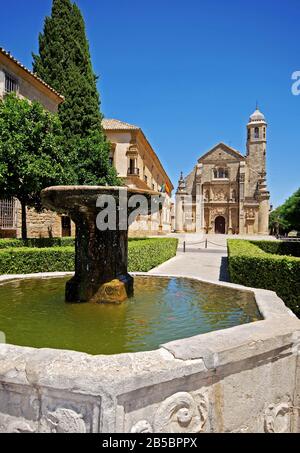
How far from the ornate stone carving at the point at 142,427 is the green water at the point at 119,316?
2.69ft

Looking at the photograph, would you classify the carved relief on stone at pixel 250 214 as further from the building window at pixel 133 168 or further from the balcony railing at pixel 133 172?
the building window at pixel 133 168

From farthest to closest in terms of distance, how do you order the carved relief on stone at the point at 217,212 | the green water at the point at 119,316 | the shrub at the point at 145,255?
the carved relief on stone at the point at 217,212 < the shrub at the point at 145,255 < the green water at the point at 119,316

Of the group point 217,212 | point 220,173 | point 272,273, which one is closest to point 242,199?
point 217,212

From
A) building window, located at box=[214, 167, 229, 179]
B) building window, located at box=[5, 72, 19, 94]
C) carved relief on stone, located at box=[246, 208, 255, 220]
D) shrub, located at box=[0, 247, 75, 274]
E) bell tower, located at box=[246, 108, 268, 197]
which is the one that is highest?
bell tower, located at box=[246, 108, 268, 197]

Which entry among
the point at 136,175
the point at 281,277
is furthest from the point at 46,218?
the point at 281,277

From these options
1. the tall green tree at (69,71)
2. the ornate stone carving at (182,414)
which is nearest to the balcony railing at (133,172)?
the tall green tree at (69,71)

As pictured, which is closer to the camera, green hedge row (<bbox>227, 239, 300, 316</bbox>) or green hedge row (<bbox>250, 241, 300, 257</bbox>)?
green hedge row (<bbox>227, 239, 300, 316</bbox>)

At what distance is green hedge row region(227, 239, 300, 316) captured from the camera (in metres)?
6.45

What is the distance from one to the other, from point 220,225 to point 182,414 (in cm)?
4540

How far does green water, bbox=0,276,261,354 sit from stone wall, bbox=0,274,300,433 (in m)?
0.72

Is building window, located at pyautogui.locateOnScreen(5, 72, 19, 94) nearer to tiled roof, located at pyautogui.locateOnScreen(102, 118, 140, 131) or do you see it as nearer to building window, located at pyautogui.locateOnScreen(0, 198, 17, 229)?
building window, located at pyautogui.locateOnScreen(0, 198, 17, 229)

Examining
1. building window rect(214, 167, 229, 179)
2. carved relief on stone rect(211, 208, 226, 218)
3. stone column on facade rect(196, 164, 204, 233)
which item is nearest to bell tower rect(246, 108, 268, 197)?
building window rect(214, 167, 229, 179)

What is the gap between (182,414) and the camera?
1.98 metres

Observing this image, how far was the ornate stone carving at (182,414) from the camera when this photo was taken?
75.5 inches
